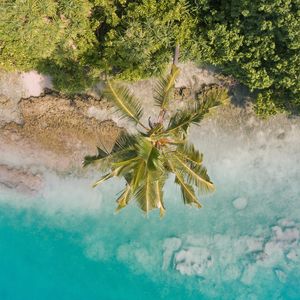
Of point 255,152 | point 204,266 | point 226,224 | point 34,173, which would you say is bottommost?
point 204,266

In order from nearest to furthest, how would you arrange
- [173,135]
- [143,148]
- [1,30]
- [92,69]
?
1. [143,148]
2. [173,135]
3. [1,30]
4. [92,69]

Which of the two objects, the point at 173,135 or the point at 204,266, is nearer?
the point at 173,135

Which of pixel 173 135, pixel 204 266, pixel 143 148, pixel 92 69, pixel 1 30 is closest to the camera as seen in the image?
pixel 143 148

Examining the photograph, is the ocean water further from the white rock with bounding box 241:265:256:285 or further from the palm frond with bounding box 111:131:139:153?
the palm frond with bounding box 111:131:139:153

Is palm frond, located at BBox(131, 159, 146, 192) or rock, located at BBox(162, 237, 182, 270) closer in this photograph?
palm frond, located at BBox(131, 159, 146, 192)

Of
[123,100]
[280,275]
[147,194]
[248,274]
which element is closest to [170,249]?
[248,274]

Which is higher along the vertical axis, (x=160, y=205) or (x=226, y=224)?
(x=226, y=224)

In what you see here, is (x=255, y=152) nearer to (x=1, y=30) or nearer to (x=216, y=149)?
(x=216, y=149)

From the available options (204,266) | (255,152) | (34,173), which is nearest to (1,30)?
(34,173)

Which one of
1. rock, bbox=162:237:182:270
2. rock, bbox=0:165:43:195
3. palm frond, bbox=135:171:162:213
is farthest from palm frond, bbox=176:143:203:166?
rock, bbox=0:165:43:195
